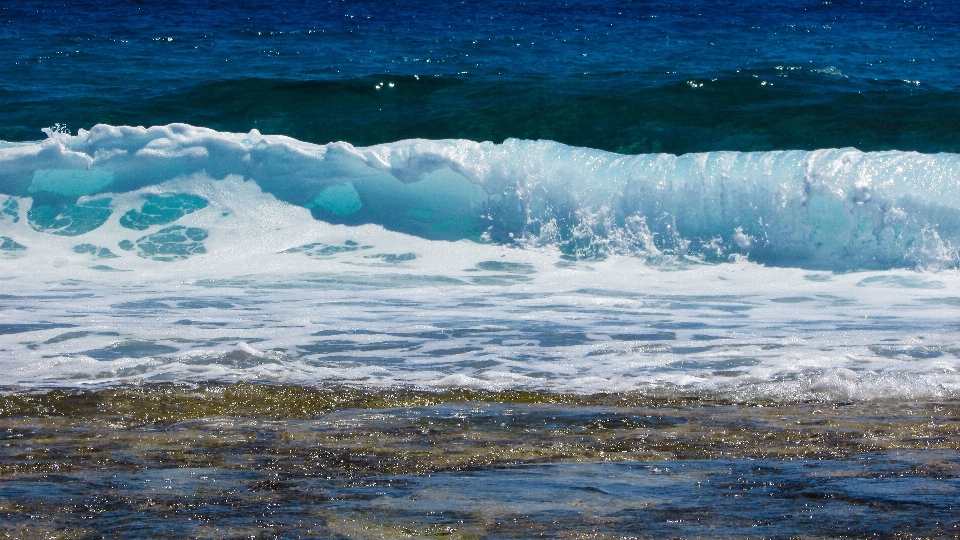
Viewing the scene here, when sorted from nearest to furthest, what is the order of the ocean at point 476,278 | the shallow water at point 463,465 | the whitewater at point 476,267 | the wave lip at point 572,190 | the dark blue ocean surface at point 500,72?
the shallow water at point 463,465 → the ocean at point 476,278 → the whitewater at point 476,267 → the wave lip at point 572,190 → the dark blue ocean surface at point 500,72

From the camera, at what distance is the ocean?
8.38 feet

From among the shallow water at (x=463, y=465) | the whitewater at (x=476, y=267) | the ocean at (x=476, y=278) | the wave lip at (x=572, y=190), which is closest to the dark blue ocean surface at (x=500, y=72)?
the ocean at (x=476, y=278)

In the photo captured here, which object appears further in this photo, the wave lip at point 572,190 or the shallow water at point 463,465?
the wave lip at point 572,190

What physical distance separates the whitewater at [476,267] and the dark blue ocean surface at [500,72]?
282 centimetres

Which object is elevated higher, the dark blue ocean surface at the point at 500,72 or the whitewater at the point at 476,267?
the dark blue ocean surface at the point at 500,72

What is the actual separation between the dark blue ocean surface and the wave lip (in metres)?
2.67

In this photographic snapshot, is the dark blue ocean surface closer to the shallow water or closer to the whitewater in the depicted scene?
the whitewater

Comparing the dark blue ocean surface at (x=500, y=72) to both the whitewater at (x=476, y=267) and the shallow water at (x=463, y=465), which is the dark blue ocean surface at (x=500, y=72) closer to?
the whitewater at (x=476, y=267)

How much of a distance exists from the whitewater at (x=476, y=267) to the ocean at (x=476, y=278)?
0.10 ft

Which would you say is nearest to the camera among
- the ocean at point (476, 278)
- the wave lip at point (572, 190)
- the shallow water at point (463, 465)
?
the shallow water at point (463, 465)

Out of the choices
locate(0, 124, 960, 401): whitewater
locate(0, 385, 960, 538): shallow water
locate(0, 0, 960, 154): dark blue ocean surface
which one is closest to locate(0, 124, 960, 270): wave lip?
locate(0, 124, 960, 401): whitewater

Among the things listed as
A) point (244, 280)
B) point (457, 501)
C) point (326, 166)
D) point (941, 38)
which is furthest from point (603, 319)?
point (941, 38)

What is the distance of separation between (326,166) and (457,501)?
6034mm

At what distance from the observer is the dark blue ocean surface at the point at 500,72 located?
35.9 feet
